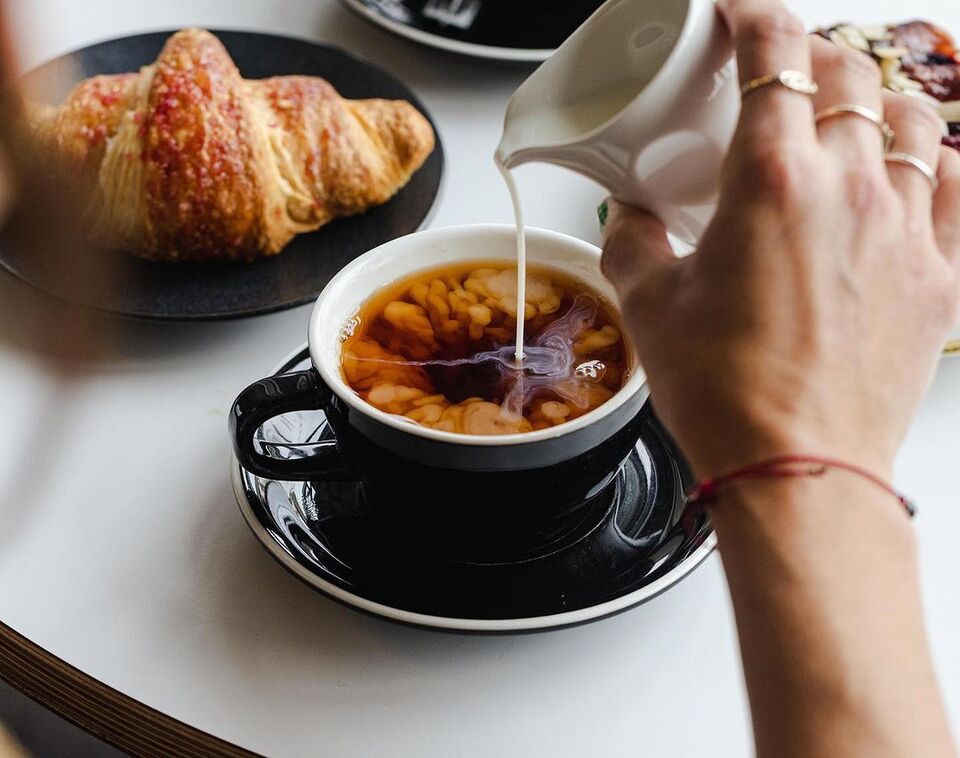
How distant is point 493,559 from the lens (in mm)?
705

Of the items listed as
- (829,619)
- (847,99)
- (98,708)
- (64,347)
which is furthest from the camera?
(64,347)

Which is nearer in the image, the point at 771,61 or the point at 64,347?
the point at 771,61

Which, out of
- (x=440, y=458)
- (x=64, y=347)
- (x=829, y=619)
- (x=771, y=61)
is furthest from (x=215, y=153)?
(x=829, y=619)

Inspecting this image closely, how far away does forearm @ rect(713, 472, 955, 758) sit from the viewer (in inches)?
17.9

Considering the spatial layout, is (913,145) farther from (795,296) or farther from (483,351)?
(483,351)

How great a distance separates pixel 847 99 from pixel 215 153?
0.63 metres

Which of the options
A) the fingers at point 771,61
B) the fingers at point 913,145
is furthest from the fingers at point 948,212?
the fingers at point 771,61

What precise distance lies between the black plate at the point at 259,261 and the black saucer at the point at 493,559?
0.76 feet

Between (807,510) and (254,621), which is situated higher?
(807,510)

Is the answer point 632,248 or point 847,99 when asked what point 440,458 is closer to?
point 632,248

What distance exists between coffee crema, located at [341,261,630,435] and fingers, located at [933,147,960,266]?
0.22m

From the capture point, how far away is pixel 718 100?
0.59 metres

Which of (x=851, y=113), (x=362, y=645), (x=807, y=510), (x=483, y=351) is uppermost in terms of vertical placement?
(x=851, y=113)

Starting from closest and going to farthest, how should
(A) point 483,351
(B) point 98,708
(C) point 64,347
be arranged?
(B) point 98,708 < (A) point 483,351 < (C) point 64,347
